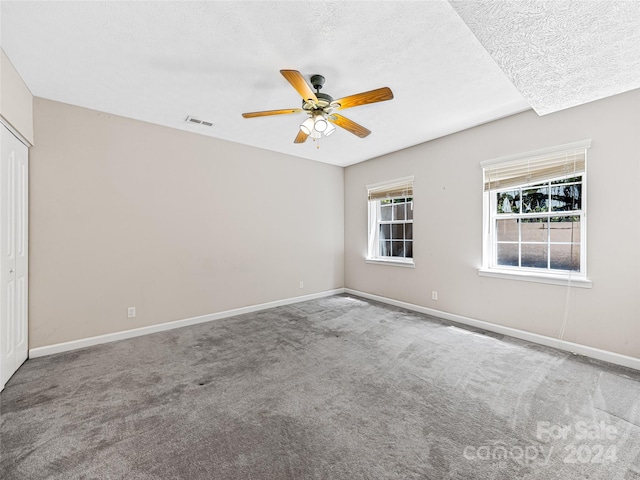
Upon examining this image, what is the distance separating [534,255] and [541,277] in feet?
1.09

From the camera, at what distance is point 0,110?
Result: 2113mm

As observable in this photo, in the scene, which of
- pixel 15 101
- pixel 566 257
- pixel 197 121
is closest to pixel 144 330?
pixel 15 101

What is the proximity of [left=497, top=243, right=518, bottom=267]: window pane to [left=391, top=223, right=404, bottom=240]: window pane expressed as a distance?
156cm

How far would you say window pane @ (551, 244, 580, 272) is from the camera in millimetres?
2895

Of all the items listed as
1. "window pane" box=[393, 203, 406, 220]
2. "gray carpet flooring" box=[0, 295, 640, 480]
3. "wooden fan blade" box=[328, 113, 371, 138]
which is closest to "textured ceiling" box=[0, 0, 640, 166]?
"wooden fan blade" box=[328, 113, 371, 138]

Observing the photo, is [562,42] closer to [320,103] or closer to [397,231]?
[320,103]

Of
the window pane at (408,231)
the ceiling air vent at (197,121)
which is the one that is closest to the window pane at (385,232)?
the window pane at (408,231)

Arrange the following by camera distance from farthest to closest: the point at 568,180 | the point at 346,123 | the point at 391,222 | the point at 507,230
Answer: the point at 391,222, the point at 507,230, the point at 568,180, the point at 346,123

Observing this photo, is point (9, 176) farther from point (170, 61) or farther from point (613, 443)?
point (613, 443)

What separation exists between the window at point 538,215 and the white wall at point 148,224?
300 centimetres

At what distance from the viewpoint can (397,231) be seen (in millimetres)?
4875

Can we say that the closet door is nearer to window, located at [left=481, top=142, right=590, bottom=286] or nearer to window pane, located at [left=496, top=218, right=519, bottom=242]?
window, located at [left=481, top=142, right=590, bottom=286]

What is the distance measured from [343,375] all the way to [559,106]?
337cm

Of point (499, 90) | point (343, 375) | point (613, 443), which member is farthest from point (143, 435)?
point (499, 90)
